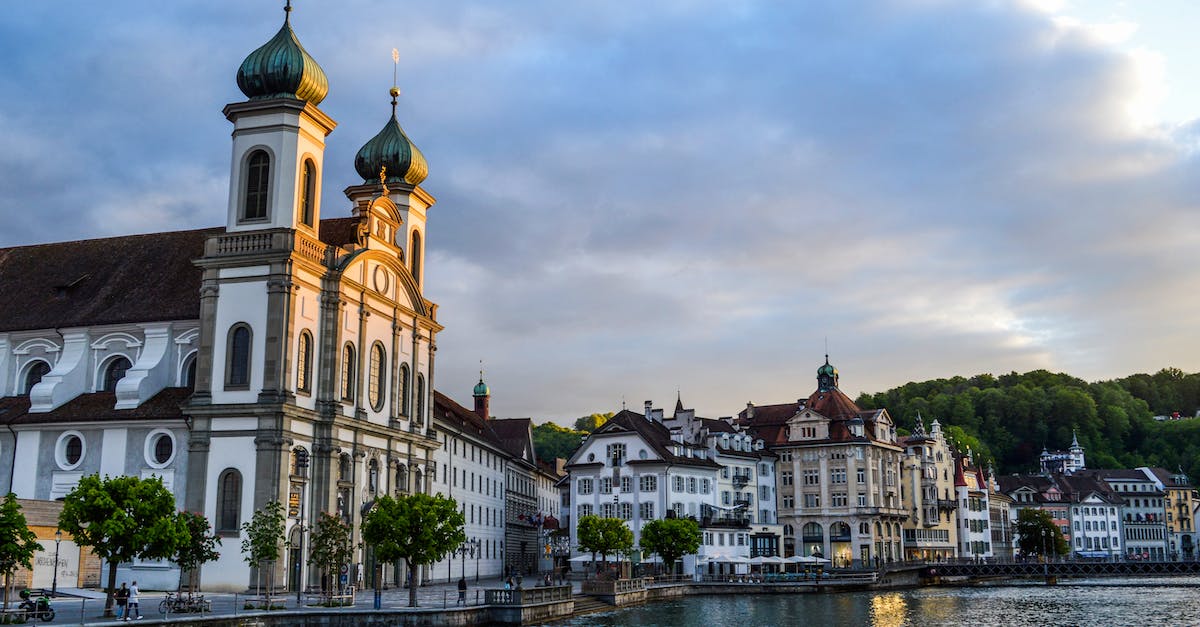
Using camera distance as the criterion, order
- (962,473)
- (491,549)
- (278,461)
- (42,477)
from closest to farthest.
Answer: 1. (278,461)
2. (42,477)
3. (491,549)
4. (962,473)

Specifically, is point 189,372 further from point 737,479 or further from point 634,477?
point 737,479

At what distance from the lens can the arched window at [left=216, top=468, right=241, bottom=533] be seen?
50.5 metres

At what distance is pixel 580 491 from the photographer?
87.1m

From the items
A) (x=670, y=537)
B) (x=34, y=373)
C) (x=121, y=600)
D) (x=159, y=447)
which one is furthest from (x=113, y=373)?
(x=670, y=537)

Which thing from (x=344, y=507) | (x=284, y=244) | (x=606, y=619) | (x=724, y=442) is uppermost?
(x=284, y=244)

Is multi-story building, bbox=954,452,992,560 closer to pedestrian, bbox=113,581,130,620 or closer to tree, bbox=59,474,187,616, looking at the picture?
tree, bbox=59,474,187,616

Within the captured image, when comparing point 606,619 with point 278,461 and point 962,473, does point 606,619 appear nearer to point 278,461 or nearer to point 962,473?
point 278,461

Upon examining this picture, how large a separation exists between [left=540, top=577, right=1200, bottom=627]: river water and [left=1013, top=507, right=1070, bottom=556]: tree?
45.9 meters

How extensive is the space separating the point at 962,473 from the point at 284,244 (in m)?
88.8

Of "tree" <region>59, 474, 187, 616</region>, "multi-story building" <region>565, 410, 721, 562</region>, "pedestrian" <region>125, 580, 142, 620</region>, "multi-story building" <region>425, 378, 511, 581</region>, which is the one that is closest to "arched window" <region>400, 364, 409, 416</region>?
"multi-story building" <region>425, 378, 511, 581</region>

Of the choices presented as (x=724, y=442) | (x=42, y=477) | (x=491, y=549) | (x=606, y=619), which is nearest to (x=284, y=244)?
(x=42, y=477)

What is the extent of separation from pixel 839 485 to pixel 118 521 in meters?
72.7

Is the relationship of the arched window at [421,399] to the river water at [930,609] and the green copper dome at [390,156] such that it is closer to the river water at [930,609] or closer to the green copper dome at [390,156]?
the green copper dome at [390,156]

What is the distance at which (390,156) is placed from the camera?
70125 millimetres
